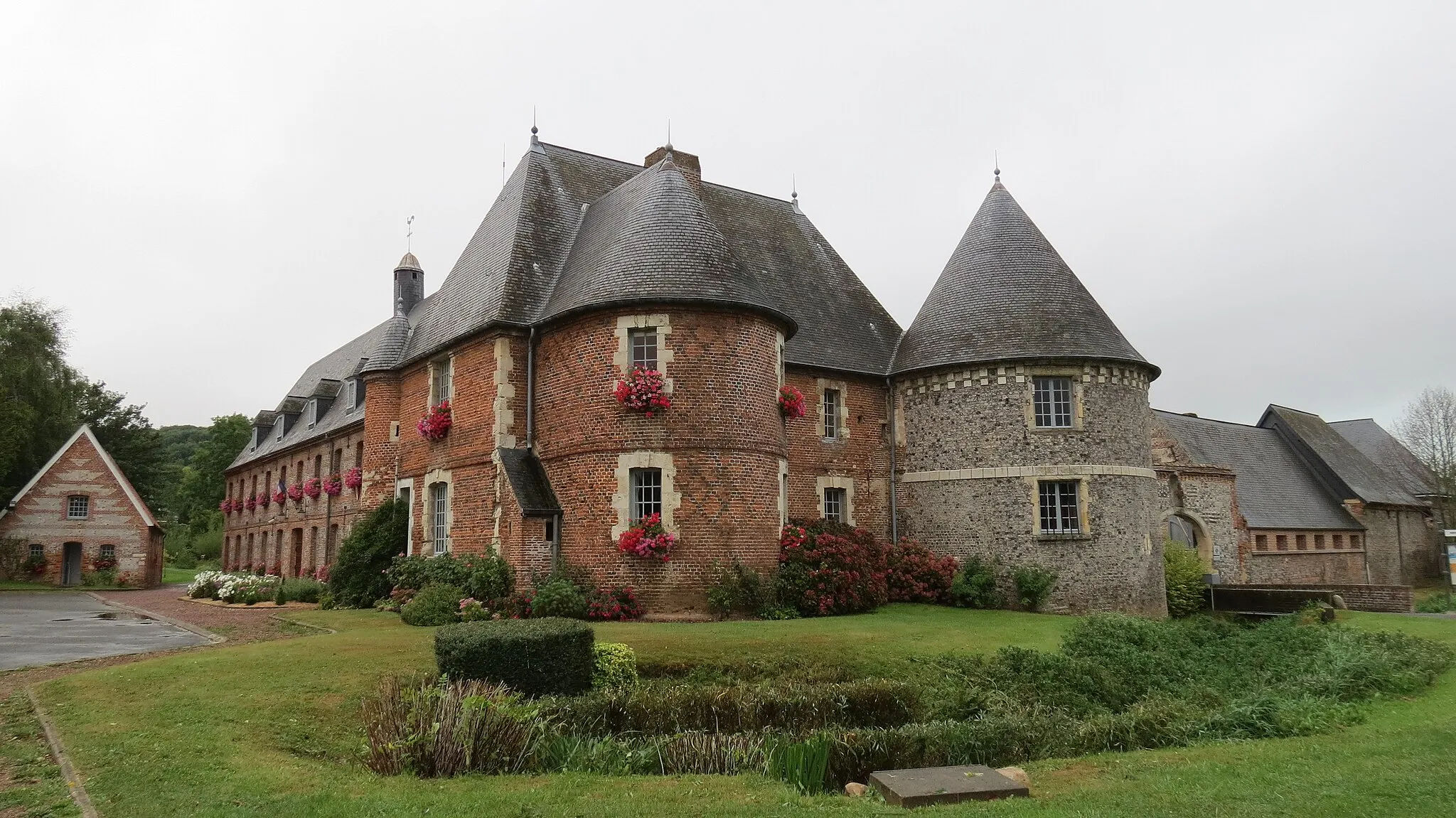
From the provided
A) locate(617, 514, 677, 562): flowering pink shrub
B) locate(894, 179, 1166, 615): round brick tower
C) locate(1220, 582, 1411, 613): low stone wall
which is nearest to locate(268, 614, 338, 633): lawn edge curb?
locate(617, 514, 677, 562): flowering pink shrub

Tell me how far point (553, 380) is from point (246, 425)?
54851mm

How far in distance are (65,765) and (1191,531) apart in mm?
32280

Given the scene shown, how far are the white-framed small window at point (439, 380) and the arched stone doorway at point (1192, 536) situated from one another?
21531mm

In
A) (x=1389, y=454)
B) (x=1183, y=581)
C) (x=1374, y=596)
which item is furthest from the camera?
(x=1389, y=454)

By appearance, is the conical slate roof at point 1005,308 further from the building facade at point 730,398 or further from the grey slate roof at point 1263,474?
the grey slate roof at point 1263,474

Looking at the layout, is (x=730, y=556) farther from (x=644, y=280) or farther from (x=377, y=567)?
(x=377, y=567)

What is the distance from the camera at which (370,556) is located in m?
22.0

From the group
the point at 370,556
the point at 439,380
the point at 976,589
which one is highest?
the point at 439,380

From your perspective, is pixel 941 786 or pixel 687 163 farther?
pixel 687 163

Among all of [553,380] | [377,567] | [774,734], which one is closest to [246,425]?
[377,567]

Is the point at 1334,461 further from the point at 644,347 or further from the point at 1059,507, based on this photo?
the point at 644,347

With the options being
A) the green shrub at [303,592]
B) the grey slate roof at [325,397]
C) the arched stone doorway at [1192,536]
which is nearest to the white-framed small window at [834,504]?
the arched stone doorway at [1192,536]

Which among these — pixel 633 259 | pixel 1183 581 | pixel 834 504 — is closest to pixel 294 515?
pixel 834 504

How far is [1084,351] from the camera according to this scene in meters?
21.8
